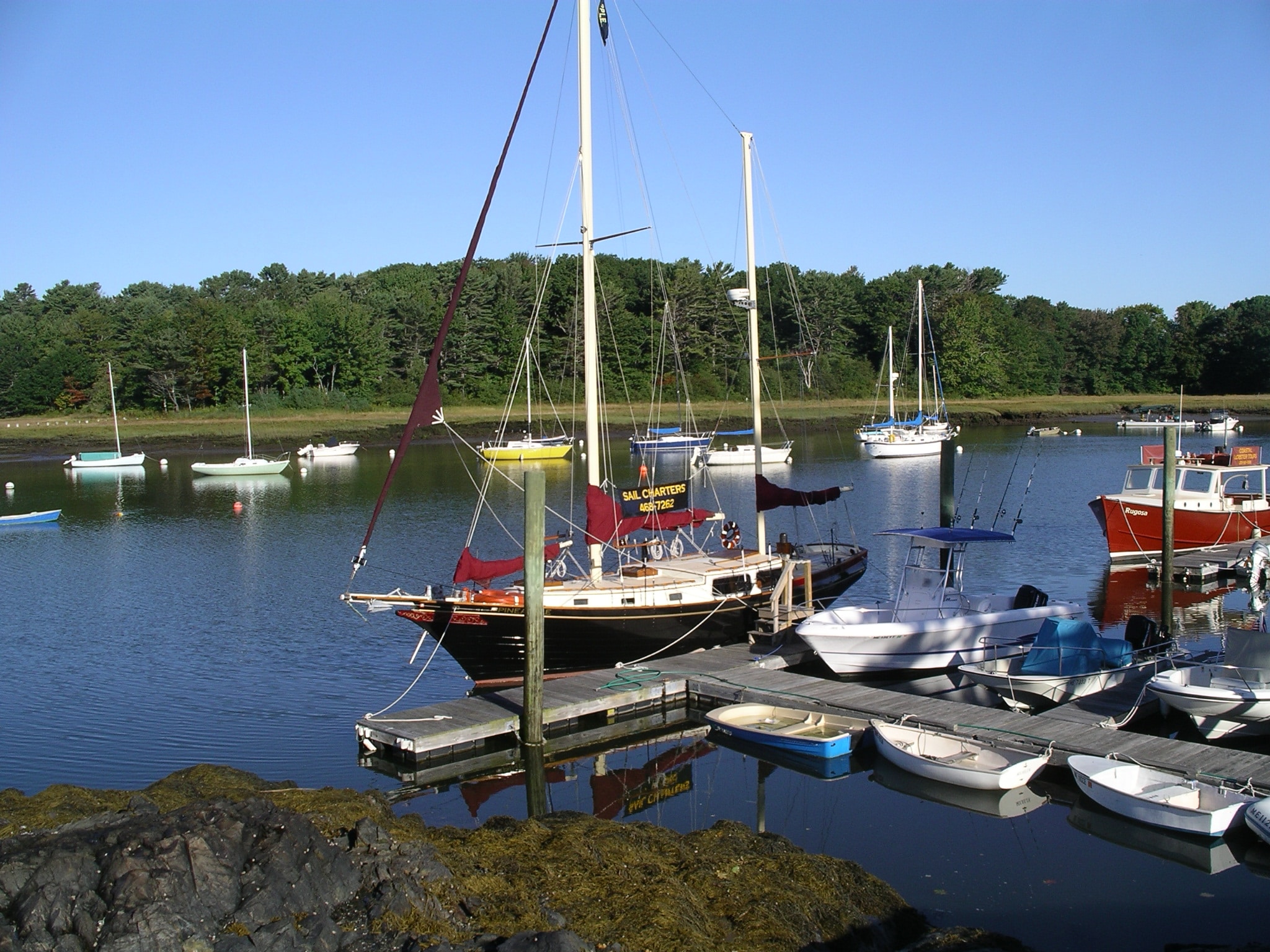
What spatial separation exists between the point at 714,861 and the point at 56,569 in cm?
3420

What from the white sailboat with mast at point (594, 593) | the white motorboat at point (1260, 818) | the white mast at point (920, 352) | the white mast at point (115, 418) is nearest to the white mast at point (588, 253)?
the white sailboat with mast at point (594, 593)

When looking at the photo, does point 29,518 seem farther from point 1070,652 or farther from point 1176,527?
point 1176,527

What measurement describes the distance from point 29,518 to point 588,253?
40.3m

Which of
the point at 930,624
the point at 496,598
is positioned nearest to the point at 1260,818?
the point at 930,624

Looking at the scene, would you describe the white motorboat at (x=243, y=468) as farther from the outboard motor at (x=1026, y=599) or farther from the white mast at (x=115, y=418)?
the outboard motor at (x=1026, y=599)

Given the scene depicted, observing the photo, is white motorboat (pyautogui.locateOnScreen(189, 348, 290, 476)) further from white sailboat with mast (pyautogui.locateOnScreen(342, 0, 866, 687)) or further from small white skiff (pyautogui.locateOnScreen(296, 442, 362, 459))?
white sailboat with mast (pyautogui.locateOnScreen(342, 0, 866, 687))

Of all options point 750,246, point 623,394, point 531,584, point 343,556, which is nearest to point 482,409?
point 623,394

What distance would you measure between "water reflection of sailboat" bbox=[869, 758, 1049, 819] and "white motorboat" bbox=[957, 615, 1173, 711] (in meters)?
3.85

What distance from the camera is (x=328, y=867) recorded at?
33.0 ft

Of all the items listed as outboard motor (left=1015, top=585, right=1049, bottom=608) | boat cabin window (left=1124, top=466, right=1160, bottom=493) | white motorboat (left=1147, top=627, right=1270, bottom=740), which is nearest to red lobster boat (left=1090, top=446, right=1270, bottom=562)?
boat cabin window (left=1124, top=466, right=1160, bottom=493)

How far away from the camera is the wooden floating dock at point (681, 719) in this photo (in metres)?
16.7

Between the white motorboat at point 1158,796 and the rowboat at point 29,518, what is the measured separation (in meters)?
49.7

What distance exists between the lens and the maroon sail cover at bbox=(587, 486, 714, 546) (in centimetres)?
2281

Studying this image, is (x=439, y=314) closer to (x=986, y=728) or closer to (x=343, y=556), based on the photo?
(x=343, y=556)
